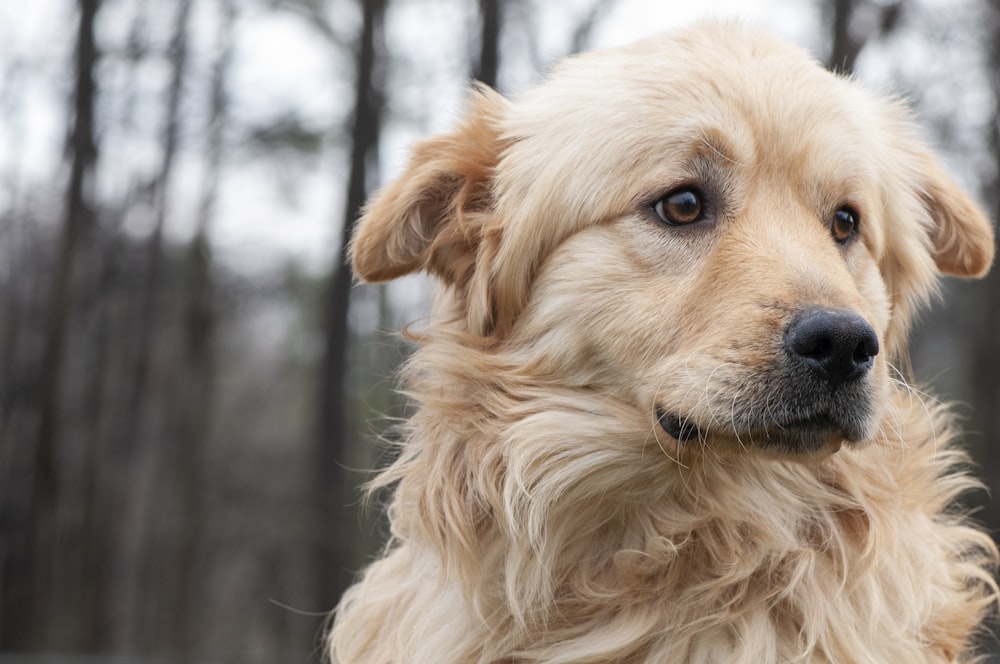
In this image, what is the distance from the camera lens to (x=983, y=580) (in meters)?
3.39

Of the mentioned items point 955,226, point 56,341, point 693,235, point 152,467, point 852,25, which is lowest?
point 152,467

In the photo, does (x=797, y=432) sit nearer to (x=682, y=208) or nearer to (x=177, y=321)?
(x=682, y=208)

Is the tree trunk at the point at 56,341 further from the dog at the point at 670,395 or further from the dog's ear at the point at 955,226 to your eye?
the dog's ear at the point at 955,226

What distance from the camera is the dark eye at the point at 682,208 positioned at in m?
3.02

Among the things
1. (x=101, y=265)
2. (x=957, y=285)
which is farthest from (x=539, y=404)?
(x=101, y=265)

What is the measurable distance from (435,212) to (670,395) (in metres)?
1.11

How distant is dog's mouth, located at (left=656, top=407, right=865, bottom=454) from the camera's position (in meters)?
2.65

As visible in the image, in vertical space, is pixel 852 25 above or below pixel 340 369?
above

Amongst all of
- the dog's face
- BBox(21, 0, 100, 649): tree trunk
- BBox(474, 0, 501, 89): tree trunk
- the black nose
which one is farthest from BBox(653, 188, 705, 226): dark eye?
BBox(21, 0, 100, 649): tree trunk

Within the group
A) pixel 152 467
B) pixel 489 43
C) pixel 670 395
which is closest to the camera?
pixel 670 395

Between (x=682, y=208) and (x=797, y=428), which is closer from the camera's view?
(x=797, y=428)

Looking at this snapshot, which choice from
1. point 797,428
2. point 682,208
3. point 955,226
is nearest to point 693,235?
point 682,208

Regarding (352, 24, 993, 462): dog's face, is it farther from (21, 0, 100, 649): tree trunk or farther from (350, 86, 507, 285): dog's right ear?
(21, 0, 100, 649): tree trunk

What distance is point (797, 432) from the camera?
2682 millimetres
